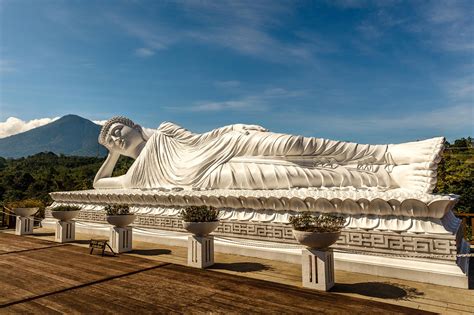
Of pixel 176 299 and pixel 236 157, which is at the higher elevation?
pixel 236 157

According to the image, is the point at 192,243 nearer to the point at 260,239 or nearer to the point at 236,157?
the point at 260,239

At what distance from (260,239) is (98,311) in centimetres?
371

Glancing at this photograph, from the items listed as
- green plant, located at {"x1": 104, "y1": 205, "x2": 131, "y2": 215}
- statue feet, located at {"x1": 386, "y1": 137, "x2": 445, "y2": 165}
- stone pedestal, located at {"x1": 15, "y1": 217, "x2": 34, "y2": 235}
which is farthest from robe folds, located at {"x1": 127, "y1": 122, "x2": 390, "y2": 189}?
stone pedestal, located at {"x1": 15, "y1": 217, "x2": 34, "y2": 235}

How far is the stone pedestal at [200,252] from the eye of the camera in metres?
5.80

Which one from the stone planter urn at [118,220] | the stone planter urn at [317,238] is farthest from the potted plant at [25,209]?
the stone planter urn at [317,238]

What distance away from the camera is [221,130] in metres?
10.1

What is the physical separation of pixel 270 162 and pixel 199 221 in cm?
321

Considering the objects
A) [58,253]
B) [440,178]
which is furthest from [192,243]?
[440,178]

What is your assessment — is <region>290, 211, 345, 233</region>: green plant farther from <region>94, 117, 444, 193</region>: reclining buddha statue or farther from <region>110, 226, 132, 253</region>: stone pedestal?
<region>110, 226, 132, 253</region>: stone pedestal

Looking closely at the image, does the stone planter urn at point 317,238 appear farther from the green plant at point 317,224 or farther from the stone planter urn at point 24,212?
the stone planter urn at point 24,212

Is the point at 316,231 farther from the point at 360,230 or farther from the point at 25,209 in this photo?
the point at 25,209

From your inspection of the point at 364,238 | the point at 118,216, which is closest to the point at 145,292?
the point at 118,216

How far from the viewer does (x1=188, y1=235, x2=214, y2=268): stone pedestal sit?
228 inches

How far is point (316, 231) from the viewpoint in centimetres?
465
